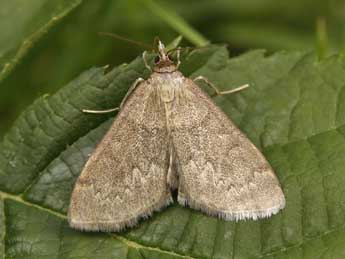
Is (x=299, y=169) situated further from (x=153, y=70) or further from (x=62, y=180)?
(x=62, y=180)

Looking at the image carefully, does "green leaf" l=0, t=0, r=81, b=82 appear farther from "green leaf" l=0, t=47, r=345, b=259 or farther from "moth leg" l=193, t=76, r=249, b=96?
"moth leg" l=193, t=76, r=249, b=96

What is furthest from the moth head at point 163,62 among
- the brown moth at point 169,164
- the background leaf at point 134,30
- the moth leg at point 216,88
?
the background leaf at point 134,30

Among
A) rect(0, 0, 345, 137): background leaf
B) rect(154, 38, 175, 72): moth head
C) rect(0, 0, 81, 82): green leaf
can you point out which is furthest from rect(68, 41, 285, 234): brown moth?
rect(0, 0, 345, 137): background leaf

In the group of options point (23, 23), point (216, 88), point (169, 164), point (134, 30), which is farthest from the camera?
point (134, 30)

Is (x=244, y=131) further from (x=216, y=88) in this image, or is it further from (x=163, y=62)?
(x=163, y=62)

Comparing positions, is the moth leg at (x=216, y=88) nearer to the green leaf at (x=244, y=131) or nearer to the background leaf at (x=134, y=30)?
the green leaf at (x=244, y=131)

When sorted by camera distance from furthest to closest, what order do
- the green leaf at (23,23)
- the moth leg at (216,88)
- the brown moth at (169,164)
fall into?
the moth leg at (216,88)
the green leaf at (23,23)
the brown moth at (169,164)

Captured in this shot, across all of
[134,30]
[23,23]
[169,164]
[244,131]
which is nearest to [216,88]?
[244,131]
